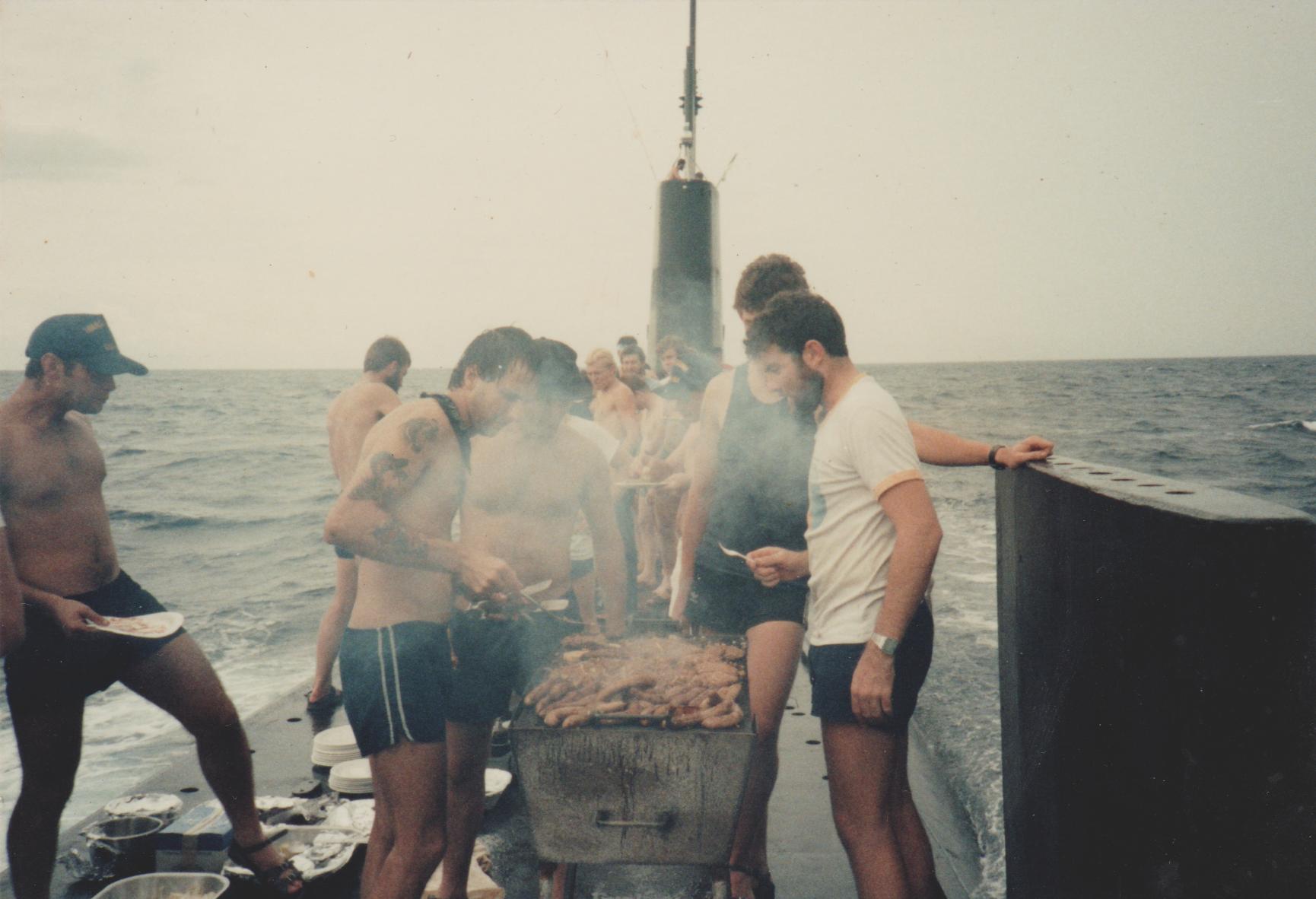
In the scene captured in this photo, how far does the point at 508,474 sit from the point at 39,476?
1.88 metres

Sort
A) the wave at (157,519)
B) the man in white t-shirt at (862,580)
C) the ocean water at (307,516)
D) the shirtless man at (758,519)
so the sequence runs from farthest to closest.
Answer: the wave at (157,519) < the ocean water at (307,516) < the shirtless man at (758,519) < the man in white t-shirt at (862,580)

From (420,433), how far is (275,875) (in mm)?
2080

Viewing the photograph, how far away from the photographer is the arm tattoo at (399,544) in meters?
2.81

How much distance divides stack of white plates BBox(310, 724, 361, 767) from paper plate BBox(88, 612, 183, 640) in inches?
61.7

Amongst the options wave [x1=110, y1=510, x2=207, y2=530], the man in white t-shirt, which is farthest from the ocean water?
the man in white t-shirt

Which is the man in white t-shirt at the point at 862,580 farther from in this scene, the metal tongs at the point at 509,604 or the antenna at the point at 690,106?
the antenna at the point at 690,106

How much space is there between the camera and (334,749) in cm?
482

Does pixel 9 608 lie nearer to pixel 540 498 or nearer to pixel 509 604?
pixel 509 604

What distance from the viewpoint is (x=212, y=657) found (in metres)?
11.3

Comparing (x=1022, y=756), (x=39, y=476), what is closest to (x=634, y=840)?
(x=1022, y=756)

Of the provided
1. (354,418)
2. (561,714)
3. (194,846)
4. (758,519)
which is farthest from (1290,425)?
(194,846)

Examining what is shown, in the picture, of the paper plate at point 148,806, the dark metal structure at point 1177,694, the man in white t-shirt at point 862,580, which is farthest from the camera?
the paper plate at point 148,806

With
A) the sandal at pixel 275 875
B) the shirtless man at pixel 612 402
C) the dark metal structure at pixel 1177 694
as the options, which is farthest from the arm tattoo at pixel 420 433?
the shirtless man at pixel 612 402

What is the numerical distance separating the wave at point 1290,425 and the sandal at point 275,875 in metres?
45.6
